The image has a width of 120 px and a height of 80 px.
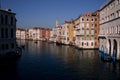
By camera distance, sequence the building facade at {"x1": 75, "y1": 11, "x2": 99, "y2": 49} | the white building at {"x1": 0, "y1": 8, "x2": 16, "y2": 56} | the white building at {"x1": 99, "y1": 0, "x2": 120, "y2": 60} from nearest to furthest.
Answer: the white building at {"x1": 99, "y1": 0, "x2": 120, "y2": 60}, the white building at {"x1": 0, "y1": 8, "x2": 16, "y2": 56}, the building facade at {"x1": 75, "y1": 11, "x2": 99, "y2": 49}

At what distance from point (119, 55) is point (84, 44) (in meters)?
36.2

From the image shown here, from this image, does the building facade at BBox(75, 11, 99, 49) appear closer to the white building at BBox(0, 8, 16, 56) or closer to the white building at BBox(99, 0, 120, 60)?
the white building at BBox(99, 0, 120, 60)

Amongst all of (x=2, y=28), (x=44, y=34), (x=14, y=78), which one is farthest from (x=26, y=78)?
(x=44, y=34)

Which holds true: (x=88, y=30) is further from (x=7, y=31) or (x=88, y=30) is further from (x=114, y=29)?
(x=7, y=31)

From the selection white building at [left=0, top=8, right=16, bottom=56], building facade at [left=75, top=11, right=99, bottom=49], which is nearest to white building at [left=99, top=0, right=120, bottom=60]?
white building at [left=0, top=8, right=16, bottom=56]

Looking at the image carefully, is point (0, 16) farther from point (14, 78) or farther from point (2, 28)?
point (14, 78)

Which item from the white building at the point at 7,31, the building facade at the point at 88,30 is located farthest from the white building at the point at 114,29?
the building facade at the point at 88,30

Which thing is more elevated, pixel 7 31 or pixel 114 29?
pixel 114 29

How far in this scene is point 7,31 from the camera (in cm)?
4331

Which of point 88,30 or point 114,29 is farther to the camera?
point 88,30

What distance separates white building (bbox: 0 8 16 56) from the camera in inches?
1599

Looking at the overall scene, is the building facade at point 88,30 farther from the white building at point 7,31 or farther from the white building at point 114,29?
the white building at point 7,31

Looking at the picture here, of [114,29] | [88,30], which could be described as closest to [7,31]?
[114,29]

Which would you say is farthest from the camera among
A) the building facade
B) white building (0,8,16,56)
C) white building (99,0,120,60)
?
the building facade
